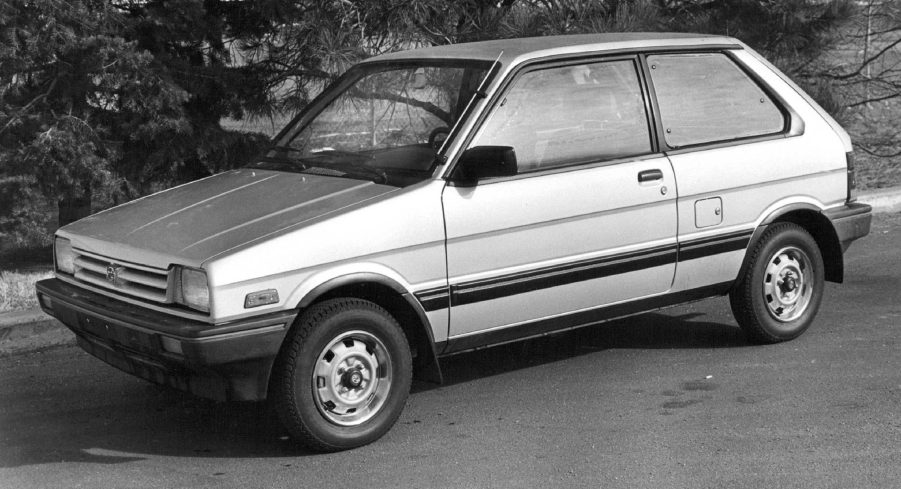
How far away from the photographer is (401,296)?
4945 mm

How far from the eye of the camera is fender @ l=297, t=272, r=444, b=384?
15.3ft

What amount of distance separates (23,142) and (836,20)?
6.25 metres

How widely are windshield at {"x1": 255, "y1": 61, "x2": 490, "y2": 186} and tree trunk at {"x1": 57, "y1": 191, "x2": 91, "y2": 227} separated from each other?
117 inches

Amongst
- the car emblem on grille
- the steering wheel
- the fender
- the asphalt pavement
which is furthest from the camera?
the steering wheel

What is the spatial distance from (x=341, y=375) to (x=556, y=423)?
3.28 ft

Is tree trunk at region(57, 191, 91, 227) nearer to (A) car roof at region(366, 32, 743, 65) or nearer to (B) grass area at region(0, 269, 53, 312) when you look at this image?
(B) grass area at region(0, 269, 53, 312)

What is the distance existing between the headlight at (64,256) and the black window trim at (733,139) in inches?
111

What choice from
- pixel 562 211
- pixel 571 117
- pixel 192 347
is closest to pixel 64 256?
pixel 192 347

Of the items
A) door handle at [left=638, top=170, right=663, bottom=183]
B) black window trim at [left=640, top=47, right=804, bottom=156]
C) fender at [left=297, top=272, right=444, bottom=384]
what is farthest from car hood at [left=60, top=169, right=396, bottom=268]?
black window trim at [left=640, top=47, right=804, bottom=156]

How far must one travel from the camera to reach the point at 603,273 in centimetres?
550

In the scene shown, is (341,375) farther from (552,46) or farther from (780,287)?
(780,287)

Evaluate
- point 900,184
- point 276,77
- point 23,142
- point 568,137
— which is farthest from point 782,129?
point 900,184

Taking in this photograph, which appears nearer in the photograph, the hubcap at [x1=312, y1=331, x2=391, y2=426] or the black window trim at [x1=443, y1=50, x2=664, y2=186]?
the hubcap at [x1=312, y1=331, x2=391, y2=426]

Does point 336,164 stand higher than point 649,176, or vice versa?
→ point 336,164
